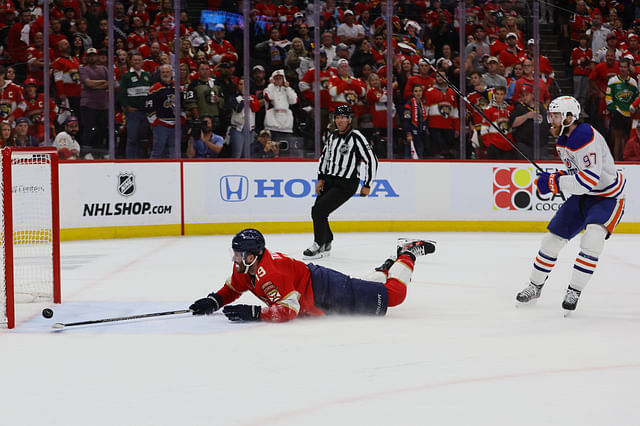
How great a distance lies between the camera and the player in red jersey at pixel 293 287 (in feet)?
14.6

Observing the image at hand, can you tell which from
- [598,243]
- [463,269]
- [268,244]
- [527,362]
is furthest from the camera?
[268,244]

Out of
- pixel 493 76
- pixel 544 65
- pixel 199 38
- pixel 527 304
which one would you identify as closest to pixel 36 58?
pixel 199 38

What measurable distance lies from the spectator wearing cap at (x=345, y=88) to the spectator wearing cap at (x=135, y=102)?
7.41 ft

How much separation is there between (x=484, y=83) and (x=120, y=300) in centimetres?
653

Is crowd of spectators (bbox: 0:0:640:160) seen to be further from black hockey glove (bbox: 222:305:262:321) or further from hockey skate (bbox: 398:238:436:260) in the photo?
black hockey glove (bbox: 222:305:262:321)

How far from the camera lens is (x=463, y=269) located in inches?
285

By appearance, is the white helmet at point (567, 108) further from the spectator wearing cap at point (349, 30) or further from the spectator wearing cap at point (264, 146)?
the spectator wearing cap at point (349, 30)

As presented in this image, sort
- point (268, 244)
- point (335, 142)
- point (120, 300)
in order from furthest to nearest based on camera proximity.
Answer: point (268, 244) → point (335, 142) → point (120, 300)

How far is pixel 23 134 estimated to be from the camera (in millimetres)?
9289

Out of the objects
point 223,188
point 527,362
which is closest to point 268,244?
point 223,188

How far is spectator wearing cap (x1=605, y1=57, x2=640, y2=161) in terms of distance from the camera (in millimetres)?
10820

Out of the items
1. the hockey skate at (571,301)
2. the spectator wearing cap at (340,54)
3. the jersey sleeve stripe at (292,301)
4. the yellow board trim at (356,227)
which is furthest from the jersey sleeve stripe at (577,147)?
the spectator wearing cap at (340,54)

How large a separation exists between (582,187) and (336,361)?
2.00 meters

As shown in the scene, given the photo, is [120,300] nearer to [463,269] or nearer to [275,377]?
[275,377]
